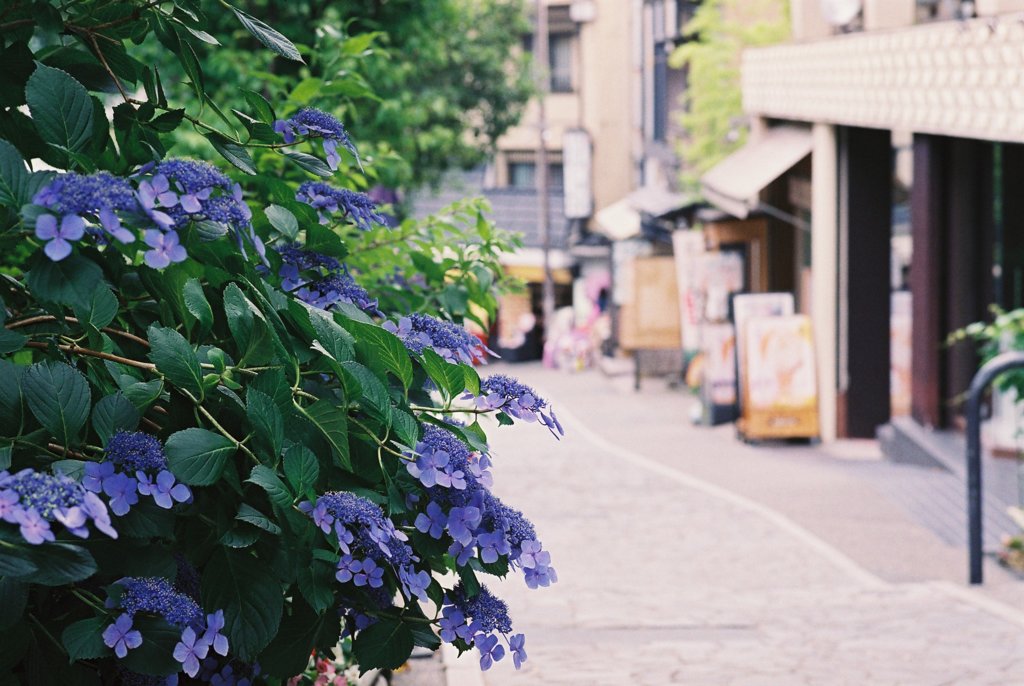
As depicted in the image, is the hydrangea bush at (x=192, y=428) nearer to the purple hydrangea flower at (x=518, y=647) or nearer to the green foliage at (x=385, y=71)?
the purple hydrangea flower at (x=518, y=647)

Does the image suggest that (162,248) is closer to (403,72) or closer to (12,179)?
(12,179)

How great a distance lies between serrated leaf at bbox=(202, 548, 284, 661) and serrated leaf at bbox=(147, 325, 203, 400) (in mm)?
245

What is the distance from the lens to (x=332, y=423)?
209 centimetres

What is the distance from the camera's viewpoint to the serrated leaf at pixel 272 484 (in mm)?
1939

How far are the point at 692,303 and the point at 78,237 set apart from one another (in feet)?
73.6

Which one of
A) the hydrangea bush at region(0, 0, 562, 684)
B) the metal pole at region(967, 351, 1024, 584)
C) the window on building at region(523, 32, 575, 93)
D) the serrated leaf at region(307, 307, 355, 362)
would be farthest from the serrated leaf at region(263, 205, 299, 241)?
the window on building at region(523, 32, 575, 93)

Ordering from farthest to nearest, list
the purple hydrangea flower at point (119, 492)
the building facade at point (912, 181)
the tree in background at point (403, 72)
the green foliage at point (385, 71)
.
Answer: the building facade at point (912, 181) < the tree in background at point (403, 72) < the green foliage at point (385, 71) < the purple hydrangea flower at point (119, 492)

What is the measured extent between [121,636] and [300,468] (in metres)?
0.32

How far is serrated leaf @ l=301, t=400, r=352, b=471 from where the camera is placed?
6.80ft

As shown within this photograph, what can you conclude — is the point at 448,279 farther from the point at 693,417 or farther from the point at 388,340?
the point at 693,417

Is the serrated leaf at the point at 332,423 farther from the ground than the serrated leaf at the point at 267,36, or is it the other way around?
the serrated leaf at the point at 267,36

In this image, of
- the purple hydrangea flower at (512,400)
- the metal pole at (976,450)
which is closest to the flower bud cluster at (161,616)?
the purple hydrangea flower at (512,400)

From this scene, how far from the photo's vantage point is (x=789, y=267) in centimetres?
2152

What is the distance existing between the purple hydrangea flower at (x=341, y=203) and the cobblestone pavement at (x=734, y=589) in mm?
3227
